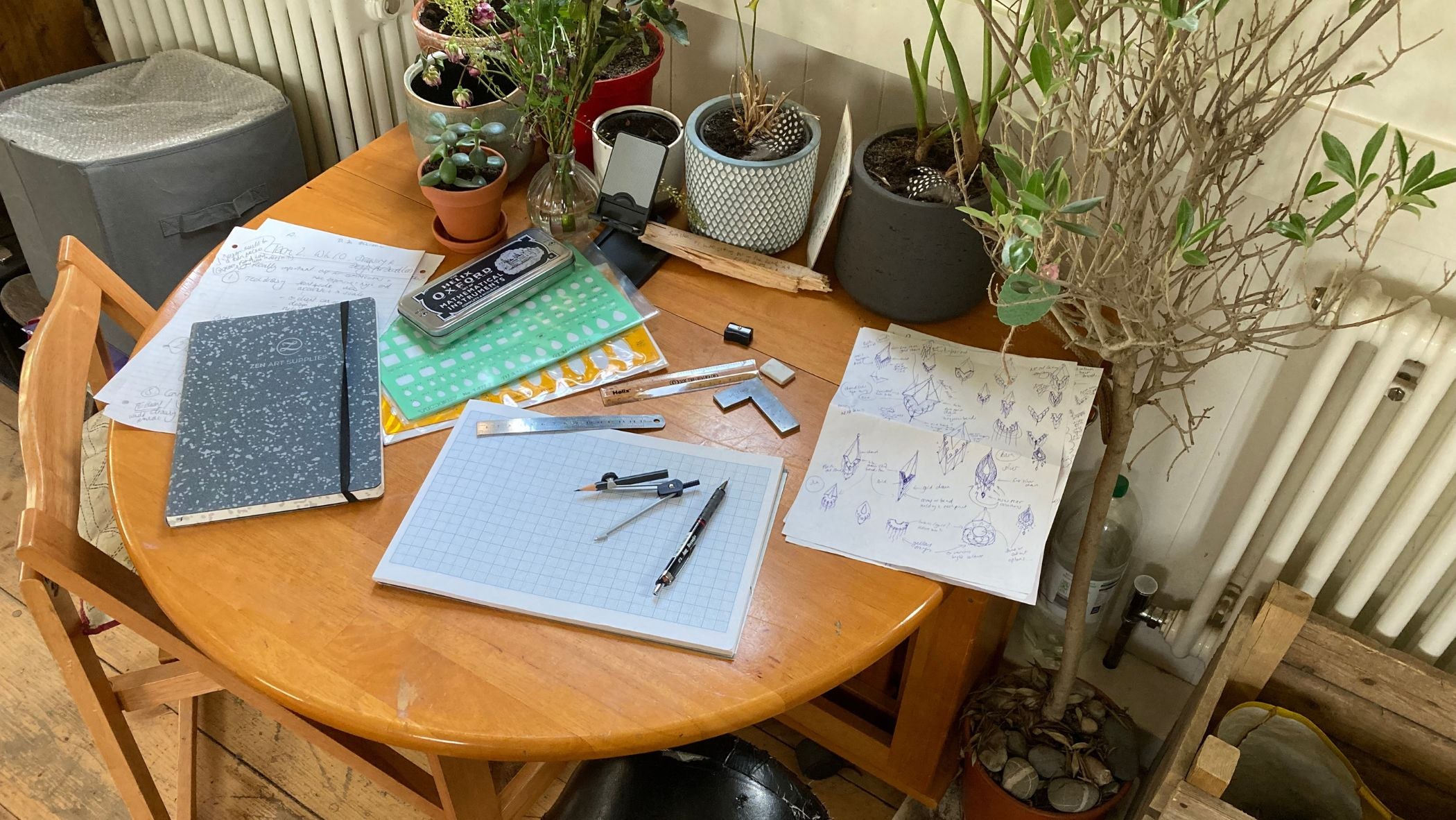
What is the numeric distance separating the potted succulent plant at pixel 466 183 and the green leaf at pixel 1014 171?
594 mm

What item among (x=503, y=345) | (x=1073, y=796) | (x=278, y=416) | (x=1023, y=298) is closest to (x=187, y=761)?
(x=278, y=416)

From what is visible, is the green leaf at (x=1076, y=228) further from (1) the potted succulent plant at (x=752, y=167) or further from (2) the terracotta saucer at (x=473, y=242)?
(2) the terracotta saucer at (x=473, y=242)

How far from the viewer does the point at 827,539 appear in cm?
94

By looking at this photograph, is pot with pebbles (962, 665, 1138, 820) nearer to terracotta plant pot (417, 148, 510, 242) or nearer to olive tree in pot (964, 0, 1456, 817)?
olive tree in pot (964, 0, 1456, 817)

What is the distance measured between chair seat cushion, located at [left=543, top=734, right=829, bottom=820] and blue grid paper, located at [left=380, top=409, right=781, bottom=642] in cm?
35

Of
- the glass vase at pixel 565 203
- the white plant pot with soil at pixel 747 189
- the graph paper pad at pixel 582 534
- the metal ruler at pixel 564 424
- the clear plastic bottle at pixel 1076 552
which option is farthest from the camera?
the clear plastic bottle at pixel 1076 552

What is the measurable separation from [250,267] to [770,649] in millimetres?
752

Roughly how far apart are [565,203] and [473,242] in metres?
0.12

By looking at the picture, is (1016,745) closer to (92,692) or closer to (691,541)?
(691,541)

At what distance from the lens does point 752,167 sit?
3.68 ft

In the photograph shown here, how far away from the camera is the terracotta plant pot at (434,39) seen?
1184 millimetres

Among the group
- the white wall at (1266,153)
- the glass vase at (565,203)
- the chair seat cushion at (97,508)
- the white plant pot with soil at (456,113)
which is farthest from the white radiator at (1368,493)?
the chair seat cushion at (97,508)

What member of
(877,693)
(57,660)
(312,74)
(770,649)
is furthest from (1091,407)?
(312,74)

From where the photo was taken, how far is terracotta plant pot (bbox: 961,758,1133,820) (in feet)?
4.09
